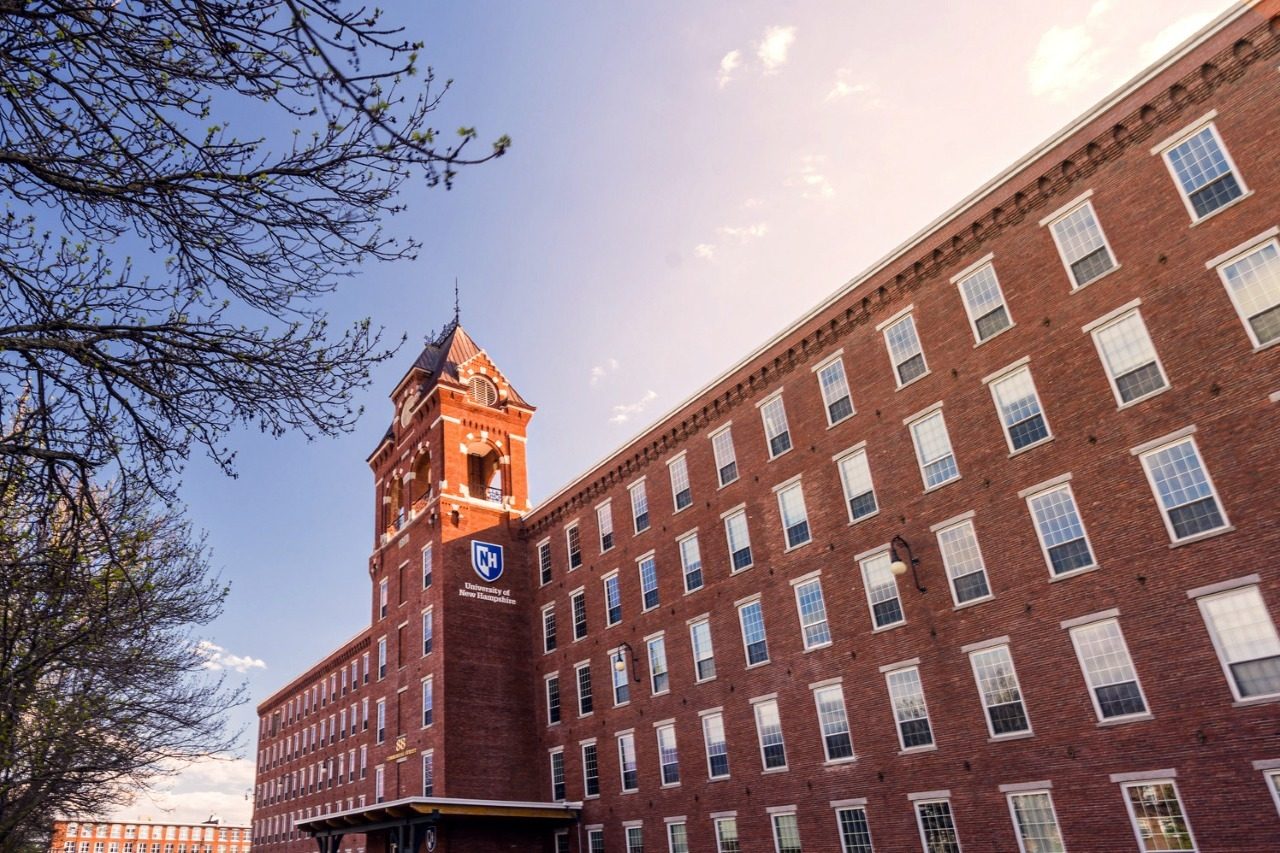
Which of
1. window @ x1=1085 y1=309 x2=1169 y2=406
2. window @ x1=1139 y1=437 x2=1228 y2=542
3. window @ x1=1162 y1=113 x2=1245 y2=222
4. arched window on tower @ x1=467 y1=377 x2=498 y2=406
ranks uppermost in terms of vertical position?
arched window on tower @ x1=467 y1=377 x2=498 y2=406

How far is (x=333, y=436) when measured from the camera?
9.23 meters

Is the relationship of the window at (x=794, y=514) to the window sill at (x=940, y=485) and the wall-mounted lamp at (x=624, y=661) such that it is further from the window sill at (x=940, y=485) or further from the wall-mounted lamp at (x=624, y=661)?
the wall-mounted lamp at (x=624, y=661)

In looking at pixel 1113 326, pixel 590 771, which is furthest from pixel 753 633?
pixel 1113 326

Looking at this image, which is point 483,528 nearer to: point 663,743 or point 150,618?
point 663,743

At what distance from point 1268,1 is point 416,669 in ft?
129

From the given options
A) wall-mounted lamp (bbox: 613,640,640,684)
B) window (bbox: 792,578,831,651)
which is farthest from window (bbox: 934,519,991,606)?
wall-mounted lamp (bbox: 613,640,640,684)

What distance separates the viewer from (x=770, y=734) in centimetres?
2708

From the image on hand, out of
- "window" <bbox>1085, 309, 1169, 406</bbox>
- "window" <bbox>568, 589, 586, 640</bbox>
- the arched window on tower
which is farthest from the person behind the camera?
the arched window on tower

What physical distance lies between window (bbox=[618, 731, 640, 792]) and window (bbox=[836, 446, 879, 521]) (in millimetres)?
14160

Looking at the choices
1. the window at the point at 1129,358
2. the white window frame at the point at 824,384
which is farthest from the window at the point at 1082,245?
the white window frame at the point at 824,384

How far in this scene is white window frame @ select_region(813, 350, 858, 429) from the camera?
26.8m

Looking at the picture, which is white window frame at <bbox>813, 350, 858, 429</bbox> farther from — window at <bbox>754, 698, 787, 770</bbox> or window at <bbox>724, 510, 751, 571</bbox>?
window at <bbox>754, 698, 787, 770</bbox>

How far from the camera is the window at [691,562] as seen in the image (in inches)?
1246

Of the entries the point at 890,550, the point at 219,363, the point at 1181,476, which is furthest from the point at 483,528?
the point at 219,363
